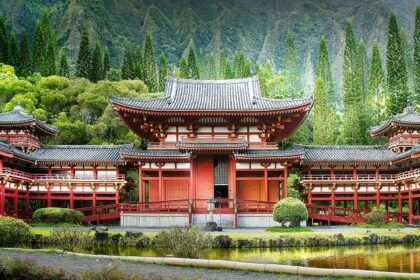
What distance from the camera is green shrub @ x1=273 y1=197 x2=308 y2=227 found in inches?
1136

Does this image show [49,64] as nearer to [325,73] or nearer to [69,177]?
[69,177]

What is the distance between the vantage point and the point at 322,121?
66750mm

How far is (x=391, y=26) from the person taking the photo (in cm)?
6706

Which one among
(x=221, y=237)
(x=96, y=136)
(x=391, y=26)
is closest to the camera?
(x=221, y=237)

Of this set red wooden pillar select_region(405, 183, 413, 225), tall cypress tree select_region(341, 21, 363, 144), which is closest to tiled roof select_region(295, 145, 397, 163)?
red wooden pillar select_region(405, 183, 413, 225)

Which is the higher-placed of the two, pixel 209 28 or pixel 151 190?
pixel 209 28

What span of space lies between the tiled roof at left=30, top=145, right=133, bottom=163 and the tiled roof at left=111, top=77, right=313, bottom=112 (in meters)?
5.10

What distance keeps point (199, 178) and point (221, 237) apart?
13814 mm

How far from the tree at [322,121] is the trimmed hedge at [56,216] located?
39.4 m

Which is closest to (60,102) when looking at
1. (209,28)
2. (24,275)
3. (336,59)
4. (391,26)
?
(391,26)

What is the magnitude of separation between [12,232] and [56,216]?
12088 mm

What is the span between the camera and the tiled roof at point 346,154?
130ft

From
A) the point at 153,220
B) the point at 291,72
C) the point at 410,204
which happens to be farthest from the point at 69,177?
the point at 291,72

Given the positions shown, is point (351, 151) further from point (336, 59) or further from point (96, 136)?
point (336, 59)
